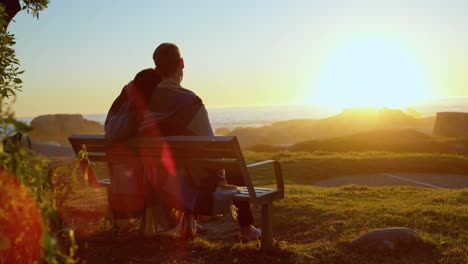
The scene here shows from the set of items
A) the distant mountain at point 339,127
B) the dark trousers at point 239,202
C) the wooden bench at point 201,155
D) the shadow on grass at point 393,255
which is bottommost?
the distant mountain at point 339,127

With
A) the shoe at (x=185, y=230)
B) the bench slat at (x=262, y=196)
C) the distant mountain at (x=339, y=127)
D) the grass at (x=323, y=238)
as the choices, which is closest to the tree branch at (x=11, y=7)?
the grass at (x=323, y=238)

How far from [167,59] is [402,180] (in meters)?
10.0

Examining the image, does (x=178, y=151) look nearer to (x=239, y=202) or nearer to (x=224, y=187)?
(x=224, y=187)

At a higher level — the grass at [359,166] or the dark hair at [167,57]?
the dark hair at [167,57]

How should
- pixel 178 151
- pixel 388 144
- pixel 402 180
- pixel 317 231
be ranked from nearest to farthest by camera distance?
pixel 178 151, pixel 317 231, pixel 402 180, pixel 388 144

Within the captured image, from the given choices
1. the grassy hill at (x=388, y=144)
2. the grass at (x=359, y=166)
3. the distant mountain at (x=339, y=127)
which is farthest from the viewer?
the distant mountain at (x=339, y=127)

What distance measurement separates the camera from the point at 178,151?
5102 mm

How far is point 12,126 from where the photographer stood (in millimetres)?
2062

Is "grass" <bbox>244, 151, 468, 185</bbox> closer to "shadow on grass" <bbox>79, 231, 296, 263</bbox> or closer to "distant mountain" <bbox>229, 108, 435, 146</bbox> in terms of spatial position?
"shadow on grass" <bbox>79, 231, 296, 263</bbox>

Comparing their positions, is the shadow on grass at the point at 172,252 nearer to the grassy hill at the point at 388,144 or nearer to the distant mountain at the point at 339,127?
the grassy hill at the point at 388,144

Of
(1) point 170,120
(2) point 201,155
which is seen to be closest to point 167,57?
(1) point 170,120

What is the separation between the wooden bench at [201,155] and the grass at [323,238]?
476 mm

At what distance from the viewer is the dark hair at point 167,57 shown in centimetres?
523

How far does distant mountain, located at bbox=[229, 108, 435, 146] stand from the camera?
68438 mm
